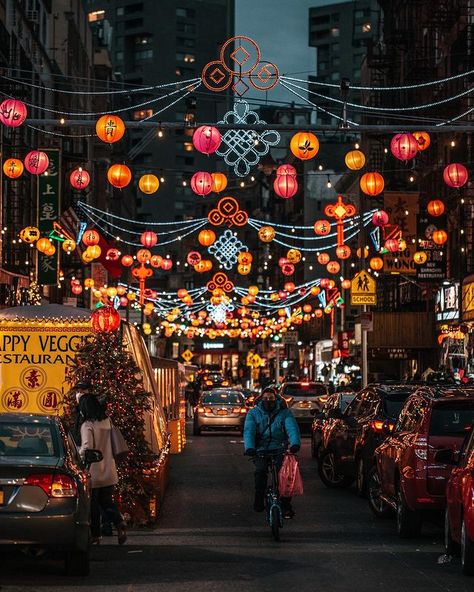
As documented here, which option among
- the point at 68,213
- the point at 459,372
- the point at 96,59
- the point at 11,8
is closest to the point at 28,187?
the point at 11,8

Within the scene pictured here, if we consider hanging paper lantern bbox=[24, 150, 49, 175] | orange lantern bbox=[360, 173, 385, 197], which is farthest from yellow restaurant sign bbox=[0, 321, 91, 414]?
orange lantern bbox=[360, 173, 385, 197]

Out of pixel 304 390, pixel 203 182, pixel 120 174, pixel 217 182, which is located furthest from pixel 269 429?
pixel 304 390

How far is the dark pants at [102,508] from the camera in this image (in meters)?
15.7

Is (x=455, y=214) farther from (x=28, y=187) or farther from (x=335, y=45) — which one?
(x=335, y=45)

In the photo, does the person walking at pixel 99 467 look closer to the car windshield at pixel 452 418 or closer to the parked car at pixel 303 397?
the car windshield at pixel 452 418

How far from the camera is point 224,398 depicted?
47.2 metres

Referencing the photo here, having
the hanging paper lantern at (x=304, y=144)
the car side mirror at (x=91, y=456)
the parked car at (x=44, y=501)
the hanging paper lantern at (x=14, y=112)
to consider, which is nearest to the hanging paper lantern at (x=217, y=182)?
the hanging paper lantern at (x=304, y=144)

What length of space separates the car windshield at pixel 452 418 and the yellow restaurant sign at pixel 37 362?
6.81 m

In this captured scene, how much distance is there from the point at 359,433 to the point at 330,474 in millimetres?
2583

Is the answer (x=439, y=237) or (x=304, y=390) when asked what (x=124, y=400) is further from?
(x=439, y=237)

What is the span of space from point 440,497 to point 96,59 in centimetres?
9429

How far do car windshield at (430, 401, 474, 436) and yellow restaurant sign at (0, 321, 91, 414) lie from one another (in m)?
6.81

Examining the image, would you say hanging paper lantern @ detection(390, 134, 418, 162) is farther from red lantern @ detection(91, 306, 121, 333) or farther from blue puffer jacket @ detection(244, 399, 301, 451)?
blue puffer jacket @ detection(244, 399, 301, 451)

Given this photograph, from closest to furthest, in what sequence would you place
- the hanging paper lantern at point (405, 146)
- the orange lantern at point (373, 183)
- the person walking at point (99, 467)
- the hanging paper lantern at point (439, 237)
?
the person walking at point (99, 467) < the hanging paper lantern at point (405, 146) < the orange lantern at point (373, 183) < the hanging paper lantern at point (439, 237)
